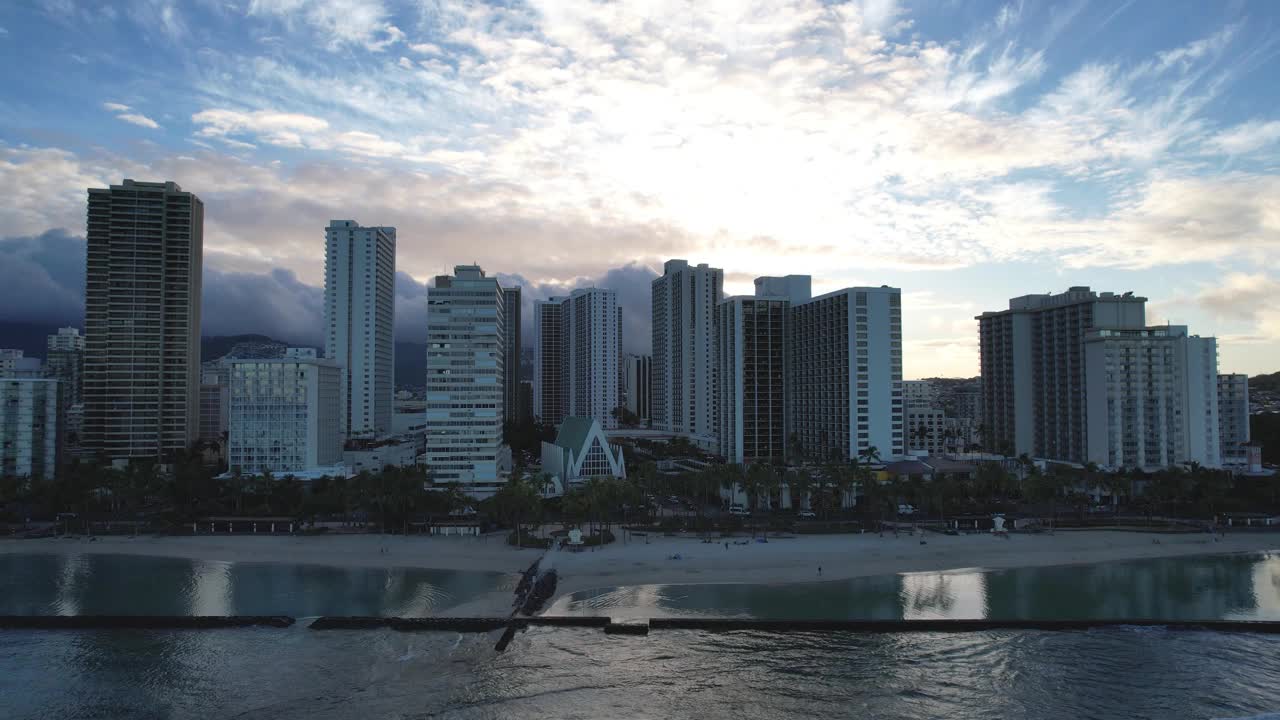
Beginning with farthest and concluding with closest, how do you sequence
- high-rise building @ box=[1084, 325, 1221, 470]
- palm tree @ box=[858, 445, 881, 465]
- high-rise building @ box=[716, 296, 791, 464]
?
high-rise building @ box=[716, 296, 791, 464] → high-rise building @ box=[1084, 325, 1221, 470] → palm tree @ box=[858, 445, 881, 465]

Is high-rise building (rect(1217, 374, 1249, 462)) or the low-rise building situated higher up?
high-rise building (rect(1217, 374, 1249, 462))

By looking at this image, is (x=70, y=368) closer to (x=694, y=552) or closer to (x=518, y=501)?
(x=518, y=501)

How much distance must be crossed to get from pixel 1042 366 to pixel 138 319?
5141 inches

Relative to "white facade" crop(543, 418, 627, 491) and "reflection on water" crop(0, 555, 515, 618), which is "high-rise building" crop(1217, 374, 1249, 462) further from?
"reflection on water" crop(0, 555, 515, 618)

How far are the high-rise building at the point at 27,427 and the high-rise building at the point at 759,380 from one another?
85786 millimetres

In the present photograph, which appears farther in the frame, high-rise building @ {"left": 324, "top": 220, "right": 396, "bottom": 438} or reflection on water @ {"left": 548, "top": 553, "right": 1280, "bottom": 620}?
high-rise building @ {"left": 324, "top": 220, "right": 396, "bottom": 438}

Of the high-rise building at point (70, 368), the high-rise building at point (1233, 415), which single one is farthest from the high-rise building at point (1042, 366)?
the high-rise building at point (70, 368)

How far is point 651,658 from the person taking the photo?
37812mm

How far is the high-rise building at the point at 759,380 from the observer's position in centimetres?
10850

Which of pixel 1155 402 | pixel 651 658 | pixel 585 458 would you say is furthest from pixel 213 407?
pixel 1155 402

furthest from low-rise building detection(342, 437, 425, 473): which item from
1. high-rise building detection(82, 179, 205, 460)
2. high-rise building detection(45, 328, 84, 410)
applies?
high-rise building detection(45, 328, 84, 410)

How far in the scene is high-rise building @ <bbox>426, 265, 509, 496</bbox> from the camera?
8019cm

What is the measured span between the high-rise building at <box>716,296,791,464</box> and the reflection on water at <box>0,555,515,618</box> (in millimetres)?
60381

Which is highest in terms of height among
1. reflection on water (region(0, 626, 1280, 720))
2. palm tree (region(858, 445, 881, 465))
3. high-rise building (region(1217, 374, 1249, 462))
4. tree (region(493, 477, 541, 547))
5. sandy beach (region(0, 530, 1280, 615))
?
high-rise building (region(1217, 374, 1249, 462))
